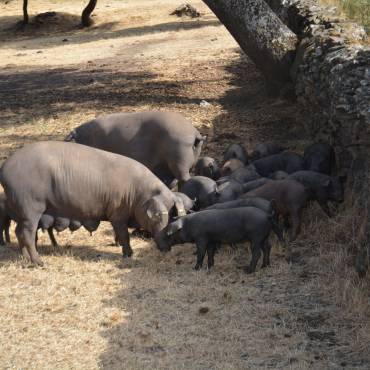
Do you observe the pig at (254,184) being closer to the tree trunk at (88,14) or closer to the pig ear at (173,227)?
the pig ear at (173,227)

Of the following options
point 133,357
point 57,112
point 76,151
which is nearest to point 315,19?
point 57,112

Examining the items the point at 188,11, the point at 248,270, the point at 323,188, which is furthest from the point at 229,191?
the point at 188,11

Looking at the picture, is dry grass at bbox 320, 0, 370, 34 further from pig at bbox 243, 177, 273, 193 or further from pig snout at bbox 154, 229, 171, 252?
pig snout at bbox 154, 229, 171, 252

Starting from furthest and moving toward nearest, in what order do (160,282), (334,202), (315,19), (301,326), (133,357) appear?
(315,19) < (334,202) < (160,282) < (301,326) < (133,357)

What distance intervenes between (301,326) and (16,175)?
338 cm

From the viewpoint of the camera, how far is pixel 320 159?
9844 mm

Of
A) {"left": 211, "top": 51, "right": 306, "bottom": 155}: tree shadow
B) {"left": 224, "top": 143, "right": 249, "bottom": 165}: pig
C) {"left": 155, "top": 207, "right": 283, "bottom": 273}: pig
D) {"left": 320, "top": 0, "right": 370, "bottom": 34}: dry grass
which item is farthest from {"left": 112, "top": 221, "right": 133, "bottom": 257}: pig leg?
{"left": 320, "top": 0, "right": 370, "bottom": 34}: dry grass

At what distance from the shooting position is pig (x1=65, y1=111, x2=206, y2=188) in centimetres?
1011

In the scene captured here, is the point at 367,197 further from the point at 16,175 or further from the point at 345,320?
the point at 16,175

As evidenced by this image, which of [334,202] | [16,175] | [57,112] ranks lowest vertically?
[57,112]

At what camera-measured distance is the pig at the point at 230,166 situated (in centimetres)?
1056

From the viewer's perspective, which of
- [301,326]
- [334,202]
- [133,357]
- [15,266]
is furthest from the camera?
[334,202]

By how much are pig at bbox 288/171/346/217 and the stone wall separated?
15 cm

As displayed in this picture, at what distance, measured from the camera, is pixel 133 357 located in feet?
20.2
